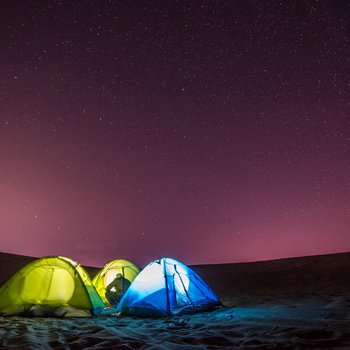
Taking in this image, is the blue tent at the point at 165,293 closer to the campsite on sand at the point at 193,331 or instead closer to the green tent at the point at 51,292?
the campsite on sand at the point at 193,331

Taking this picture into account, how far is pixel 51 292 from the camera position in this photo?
817cm

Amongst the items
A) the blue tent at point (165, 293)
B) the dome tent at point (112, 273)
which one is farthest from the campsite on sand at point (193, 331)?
the dome tent at point (112, 273)

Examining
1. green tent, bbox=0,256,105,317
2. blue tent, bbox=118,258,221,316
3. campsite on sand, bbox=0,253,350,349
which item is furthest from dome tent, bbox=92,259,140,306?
campsite on sand, bbox=0,253,350,349

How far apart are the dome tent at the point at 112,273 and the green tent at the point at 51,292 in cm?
262

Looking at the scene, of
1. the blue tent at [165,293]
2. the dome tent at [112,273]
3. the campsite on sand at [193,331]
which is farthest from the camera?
the dome tent at [112,273]

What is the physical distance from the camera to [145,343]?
4.66 metres

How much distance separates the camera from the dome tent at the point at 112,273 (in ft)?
37.0

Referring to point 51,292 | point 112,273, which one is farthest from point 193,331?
point 112,273

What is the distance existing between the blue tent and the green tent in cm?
89

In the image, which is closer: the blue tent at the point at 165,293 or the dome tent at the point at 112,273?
the blue tent at the point at 165,293

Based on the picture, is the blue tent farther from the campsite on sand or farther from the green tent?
the green tent

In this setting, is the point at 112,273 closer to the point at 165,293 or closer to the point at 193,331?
the point at 165,293

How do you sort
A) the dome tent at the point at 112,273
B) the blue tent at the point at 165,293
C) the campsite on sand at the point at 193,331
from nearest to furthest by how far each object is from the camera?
the campsite on sand at the point at 193,331
the blue tent at the point at 165,293
the dome tent at the point at 112,273

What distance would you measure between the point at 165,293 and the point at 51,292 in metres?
2.64
